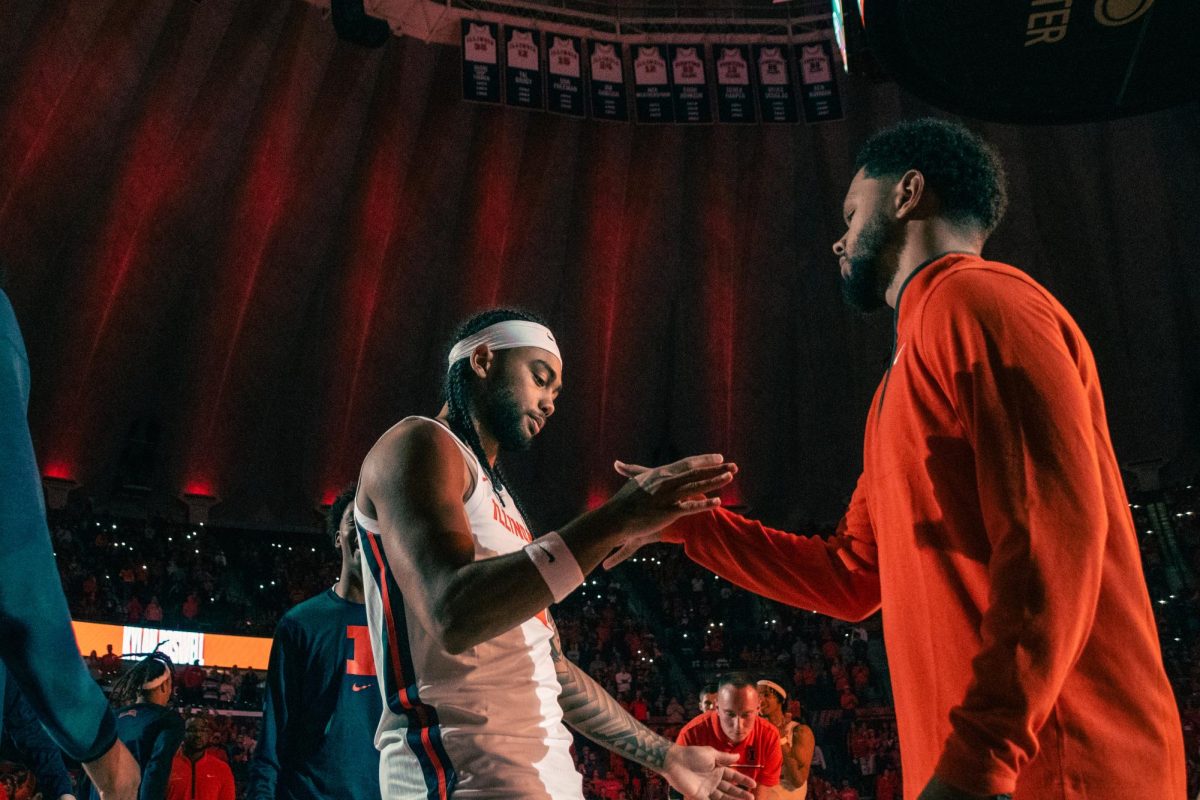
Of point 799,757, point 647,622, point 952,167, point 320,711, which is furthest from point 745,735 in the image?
point 647,622

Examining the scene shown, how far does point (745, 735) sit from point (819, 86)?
1283 cm

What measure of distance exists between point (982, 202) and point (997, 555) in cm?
99

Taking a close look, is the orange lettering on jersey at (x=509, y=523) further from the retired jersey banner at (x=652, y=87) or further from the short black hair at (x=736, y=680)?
the retired jersey banner at (x=652, y=87)

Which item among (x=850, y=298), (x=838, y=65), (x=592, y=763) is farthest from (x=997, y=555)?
(x=838, y=65)

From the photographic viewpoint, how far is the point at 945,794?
1.69 m

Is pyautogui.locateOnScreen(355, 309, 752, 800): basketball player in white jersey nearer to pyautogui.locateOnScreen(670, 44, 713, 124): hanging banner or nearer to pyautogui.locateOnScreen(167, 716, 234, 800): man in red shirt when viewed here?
pyautogui.locateOnScreen(167, 716, 234, 800): man in red shirt

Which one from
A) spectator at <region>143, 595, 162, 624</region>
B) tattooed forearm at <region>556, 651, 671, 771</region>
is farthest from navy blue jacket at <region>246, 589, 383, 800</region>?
spectator at <region>143, 595, 162, 624</region>

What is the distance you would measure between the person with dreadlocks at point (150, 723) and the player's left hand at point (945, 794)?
11.3 feet

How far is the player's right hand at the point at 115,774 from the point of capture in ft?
7.95

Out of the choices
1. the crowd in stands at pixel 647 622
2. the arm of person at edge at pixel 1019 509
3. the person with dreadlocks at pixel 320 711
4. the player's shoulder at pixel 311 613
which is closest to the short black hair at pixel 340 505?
the player's shoulder at pixel 311 613

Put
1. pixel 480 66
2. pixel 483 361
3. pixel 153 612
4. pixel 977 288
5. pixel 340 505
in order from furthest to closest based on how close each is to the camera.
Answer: pixel 153 612 → pixel 480 66 → pixel 340 505 → pixel 483 361 → pixel 977 288

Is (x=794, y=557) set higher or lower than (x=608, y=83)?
lower

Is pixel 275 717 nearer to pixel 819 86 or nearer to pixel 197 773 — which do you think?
pixel 197 773

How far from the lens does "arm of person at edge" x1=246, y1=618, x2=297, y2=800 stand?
4.45 m
